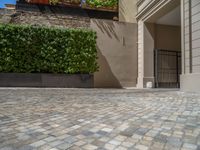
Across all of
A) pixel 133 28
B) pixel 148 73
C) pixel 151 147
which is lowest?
pixel 151 147

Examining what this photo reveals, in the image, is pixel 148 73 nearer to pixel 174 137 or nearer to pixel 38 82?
pixel 38 82

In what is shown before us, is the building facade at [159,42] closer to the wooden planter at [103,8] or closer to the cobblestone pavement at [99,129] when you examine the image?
the wooden planter at [103,8]

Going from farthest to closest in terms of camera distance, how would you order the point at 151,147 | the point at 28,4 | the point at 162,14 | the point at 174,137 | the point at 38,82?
the point at 28,4 → the point at 162,14 → the point at 38,82 → the point at 174,137 → the point at 151,147

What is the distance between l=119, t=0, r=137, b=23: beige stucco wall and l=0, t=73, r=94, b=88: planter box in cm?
363

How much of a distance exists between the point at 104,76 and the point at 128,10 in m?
3.34

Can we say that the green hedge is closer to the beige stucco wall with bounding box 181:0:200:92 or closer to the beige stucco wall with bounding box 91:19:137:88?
the beige stucco wall with bounding box 91:19:137:88

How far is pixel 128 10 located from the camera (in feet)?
36.3

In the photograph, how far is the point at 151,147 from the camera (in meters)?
1.92

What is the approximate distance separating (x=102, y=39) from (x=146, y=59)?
2.17 m

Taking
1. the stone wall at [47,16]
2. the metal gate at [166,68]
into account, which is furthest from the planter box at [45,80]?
the metal gate at [166,68]

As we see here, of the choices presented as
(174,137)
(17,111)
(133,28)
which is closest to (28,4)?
(133,28)

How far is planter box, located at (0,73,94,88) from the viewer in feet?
27.7

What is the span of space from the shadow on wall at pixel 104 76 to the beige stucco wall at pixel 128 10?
6.81 ft

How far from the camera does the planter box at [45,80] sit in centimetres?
844
